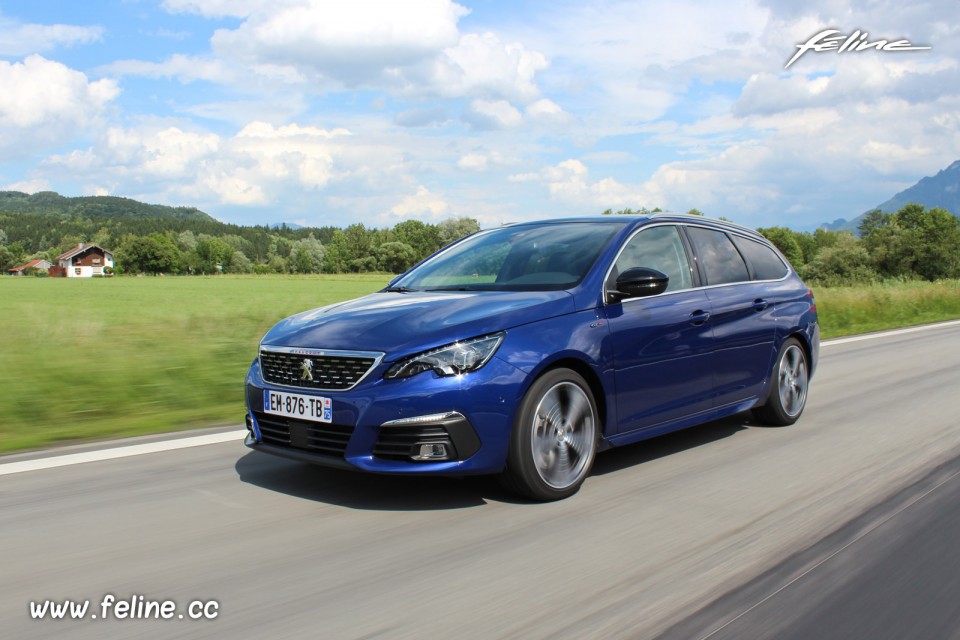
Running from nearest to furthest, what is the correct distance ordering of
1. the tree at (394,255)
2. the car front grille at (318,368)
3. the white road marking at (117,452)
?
1. the car front grille at (318,368)
2. the white road marking at (117,452)
3. the tree at (394,255)

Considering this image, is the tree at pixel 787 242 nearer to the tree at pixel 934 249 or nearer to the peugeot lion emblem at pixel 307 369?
the tree at pixel 934 249

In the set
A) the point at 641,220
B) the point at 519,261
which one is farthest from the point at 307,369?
the point at 641,220

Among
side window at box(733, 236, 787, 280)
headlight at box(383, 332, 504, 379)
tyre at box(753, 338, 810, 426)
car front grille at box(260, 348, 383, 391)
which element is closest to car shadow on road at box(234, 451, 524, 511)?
car front grille at box(260, 348, 383, 391)

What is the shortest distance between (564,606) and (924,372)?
8363mm

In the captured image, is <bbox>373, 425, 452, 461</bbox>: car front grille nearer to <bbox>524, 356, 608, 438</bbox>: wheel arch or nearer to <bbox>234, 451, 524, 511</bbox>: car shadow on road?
<bbox>234, 451, 524, 511</bbox>: car shadow on road

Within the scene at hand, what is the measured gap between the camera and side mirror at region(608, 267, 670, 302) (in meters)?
4.86

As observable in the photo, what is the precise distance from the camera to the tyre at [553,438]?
4332 mm

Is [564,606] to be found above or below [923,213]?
below

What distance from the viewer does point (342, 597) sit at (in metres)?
3.20

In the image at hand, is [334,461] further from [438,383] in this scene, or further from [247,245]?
[247,245]

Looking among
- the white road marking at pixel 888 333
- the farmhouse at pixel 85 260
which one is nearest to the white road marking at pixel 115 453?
the white road marking at pixel 888 333

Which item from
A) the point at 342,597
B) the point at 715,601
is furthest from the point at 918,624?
the point at 342,597

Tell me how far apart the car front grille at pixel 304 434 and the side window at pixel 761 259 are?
3.64 metres

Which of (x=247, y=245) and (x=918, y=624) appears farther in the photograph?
(x=247, y=245)
